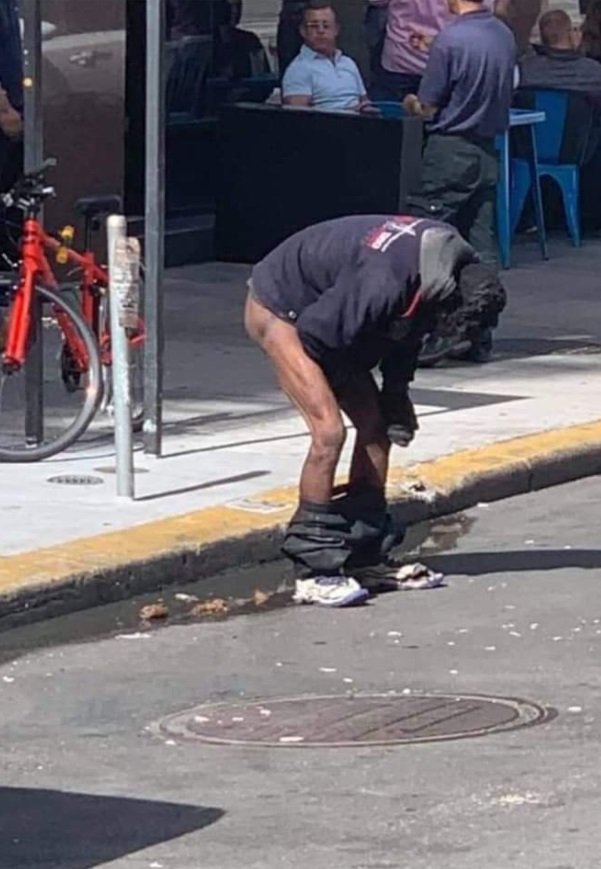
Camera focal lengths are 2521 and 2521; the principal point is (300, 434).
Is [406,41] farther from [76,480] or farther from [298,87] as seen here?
[76,480]

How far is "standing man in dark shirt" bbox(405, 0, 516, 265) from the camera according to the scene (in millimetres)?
13234

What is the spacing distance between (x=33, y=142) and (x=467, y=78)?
381 cm

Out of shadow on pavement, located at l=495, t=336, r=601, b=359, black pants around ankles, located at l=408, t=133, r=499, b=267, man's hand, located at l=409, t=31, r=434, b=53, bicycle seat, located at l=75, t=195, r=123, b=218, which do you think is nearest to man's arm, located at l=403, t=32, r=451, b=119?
black pants around ankles, located at l=408, t=133, r=499, b=267

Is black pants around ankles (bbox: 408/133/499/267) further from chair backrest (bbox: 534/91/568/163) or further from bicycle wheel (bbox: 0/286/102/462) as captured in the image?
chair backrest (bbox: 534/91/568/163)

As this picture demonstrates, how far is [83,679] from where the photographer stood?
290 inches

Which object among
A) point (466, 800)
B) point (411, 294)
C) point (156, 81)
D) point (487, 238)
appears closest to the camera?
point (466, 800)

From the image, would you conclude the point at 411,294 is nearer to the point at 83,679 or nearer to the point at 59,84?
the point at 83,679

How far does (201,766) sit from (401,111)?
33.2ft

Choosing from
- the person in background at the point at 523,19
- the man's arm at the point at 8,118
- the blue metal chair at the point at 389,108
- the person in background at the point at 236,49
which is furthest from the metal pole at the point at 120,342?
the person in background at the point at 523,19

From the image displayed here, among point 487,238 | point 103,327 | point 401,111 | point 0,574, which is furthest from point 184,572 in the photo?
point 401,111

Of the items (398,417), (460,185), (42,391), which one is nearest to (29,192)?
(42,391)

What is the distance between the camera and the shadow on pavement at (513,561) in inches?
351

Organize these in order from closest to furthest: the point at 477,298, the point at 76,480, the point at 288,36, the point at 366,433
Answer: the point at 477,298, the point at 366,433, the point at 76,480, the point at 288,36

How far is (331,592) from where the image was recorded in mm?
8336
